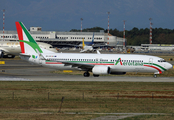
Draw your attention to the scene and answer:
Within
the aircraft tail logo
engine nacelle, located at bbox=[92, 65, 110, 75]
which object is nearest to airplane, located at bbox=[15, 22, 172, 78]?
engine nacelle, located at bbox=[92, 65, 110, 75]

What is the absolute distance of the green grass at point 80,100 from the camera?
20.4 meters

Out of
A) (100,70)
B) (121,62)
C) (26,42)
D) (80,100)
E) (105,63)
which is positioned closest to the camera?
(80,100)

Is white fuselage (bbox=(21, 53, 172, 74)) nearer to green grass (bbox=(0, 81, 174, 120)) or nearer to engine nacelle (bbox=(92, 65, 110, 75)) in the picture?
engine nacelle (bbox=(92, 65, 110, 75))

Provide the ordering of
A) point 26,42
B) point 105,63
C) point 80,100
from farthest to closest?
point 26,42
point 105,63
point 80,100

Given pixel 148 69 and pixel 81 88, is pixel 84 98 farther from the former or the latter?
pixel 148 69

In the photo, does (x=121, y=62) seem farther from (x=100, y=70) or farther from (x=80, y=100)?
(x=80, y=100)

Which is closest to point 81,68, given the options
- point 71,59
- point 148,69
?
point 71,59

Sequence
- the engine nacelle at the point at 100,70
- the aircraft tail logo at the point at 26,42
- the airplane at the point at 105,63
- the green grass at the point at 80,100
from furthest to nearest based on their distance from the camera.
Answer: the aircraft tail logo at the point at 26,42
the airplane at the point at 105,63
the engine nacelle at the point at 100,70
the green grass at the point at 80,100

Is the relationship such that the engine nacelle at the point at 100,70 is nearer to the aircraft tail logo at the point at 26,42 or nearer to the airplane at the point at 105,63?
the airplane at the point at 105,63

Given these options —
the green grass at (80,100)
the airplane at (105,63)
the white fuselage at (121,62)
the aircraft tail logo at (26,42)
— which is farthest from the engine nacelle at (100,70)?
the aircraft tail logo at (26,42)

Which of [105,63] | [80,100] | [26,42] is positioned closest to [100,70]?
[105,63]

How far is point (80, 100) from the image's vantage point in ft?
82.9

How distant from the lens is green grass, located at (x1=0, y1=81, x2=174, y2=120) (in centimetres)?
2038

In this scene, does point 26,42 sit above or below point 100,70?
above
